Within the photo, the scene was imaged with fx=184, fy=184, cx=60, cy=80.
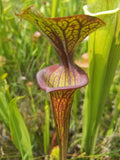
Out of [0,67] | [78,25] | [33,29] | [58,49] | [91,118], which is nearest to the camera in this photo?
[78,25]

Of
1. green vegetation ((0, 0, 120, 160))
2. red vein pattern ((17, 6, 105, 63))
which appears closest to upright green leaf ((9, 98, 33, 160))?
green vegetation ((0, 0, 120, 160))

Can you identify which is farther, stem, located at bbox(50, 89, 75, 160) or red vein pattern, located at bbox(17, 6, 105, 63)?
stem, located at bbox(50, 89, 75, 160)

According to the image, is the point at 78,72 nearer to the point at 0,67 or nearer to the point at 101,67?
the point at 101,67

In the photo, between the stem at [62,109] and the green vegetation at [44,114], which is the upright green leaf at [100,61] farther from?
the stem at [62,109]

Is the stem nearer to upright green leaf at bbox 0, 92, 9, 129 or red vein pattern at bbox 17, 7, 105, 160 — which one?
red vein pattern at bbox 17, 7, 105, 160

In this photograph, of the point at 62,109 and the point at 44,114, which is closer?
the point at 62,109

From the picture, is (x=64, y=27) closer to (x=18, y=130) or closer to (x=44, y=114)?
(x=18, y=130)

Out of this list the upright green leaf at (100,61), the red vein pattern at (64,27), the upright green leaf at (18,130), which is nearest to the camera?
the red vein pattern at (64,27)

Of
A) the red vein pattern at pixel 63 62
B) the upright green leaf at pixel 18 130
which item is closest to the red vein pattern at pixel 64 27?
the red vein pattern at pixel 63 62

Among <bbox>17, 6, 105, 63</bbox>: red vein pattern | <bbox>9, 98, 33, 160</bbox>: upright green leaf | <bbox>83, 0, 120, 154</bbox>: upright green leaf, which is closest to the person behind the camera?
<bbox>17, 6, 105, 63</bbox>: red vein pattern

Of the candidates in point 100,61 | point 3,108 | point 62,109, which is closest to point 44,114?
point 3,108

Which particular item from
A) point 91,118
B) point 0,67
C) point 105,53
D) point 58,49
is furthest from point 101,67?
point 0,67
